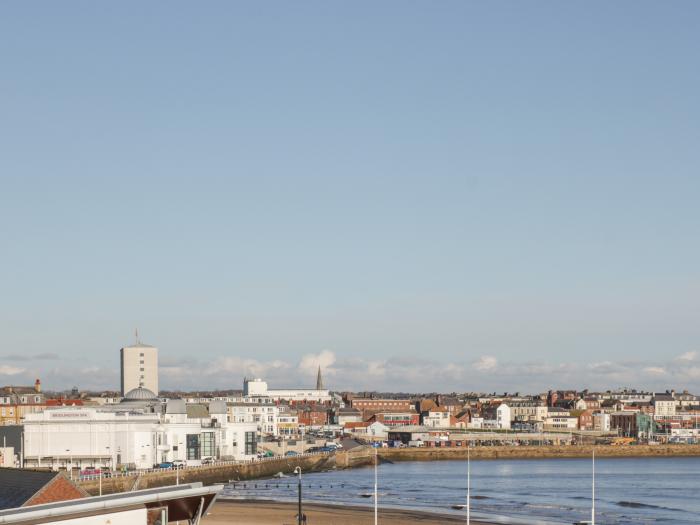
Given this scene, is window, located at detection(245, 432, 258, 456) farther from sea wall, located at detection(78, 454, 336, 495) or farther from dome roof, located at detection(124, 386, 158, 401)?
dome roof, located at detection(124, 386, 158, 401)

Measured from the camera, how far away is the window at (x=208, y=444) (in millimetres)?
125438

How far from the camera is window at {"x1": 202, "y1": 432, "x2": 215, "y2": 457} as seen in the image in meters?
125

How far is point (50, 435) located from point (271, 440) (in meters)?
57.9

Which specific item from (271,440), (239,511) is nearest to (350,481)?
(239,511)

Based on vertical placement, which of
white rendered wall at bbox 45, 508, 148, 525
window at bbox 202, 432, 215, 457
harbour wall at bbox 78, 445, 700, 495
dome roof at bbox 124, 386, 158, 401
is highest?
white rendered wall at bbox 45, 508, 148, 525

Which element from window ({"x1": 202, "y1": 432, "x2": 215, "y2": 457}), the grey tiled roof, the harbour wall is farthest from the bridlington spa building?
the grey tiled roof

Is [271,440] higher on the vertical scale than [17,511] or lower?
lower

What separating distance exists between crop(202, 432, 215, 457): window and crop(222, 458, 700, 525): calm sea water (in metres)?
8.78

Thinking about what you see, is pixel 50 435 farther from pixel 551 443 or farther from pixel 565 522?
pixel 551 443

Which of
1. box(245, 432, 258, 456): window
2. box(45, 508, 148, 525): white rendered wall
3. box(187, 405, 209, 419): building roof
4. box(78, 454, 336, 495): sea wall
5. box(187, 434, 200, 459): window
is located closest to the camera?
box(45, 508, 148, 525): white rendered wall

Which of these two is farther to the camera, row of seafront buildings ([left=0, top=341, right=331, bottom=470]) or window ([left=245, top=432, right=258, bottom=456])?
window ([left=245, top=432, right=258, bottom=456])

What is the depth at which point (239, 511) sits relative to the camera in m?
81.6

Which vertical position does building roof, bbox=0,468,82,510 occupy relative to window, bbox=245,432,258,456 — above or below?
above

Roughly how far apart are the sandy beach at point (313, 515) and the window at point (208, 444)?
37295 millimetres
